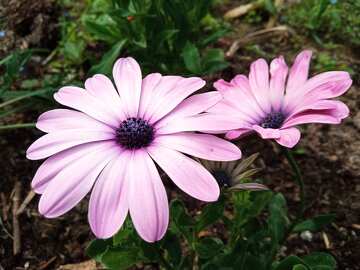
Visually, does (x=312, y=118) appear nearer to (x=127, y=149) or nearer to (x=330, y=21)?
(x=127, y=149)

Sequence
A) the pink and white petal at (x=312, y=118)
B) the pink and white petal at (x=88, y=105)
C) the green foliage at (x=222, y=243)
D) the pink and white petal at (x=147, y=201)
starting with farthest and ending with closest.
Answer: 1. the green foliage at (x=222, y=243)
2. the pink and white petal at (x=88, y=105)
3. the pink and white petal at (x=312, y=118)
4. the pink and white petal at (x=147, y=201)

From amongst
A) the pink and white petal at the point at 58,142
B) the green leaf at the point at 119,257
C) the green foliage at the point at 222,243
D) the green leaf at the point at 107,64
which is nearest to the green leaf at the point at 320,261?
the green foliage at the point at 222,243

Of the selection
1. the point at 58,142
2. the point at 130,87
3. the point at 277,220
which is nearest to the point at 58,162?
the point at 58,142

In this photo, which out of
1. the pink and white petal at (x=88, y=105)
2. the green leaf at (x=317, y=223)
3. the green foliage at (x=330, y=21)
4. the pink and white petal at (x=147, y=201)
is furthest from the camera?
the green foliage at (x=330, y=21)

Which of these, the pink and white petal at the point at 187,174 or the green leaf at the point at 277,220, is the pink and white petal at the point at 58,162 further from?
the green leaf at the point at 277,220

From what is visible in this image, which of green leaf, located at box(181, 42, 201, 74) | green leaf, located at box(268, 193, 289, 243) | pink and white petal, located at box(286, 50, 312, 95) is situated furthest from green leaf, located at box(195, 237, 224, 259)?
green leaf, located at box(181, 42, 201, 74)

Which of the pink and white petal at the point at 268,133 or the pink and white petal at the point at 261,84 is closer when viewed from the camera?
the pink and white petal at the point at 268,133

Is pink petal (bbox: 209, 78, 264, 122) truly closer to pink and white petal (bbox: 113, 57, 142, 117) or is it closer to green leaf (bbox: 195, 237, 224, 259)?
pink and white petal (bbox: 113, 57, 142, 117)
